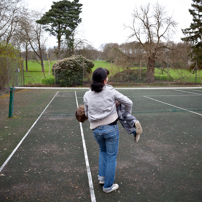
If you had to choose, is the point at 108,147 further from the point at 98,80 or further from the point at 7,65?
the point at 7,65

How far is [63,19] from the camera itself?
33.3 meters

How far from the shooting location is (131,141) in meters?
5.61

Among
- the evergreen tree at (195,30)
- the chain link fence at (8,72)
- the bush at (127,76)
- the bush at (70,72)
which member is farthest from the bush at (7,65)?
the evergreen tree at (195,30)

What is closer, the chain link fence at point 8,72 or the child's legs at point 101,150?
the child's legs at point 101,150

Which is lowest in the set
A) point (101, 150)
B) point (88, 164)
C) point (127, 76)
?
point (88, 164)

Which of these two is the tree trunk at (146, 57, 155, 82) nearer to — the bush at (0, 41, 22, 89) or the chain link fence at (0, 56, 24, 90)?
the bush at (0, 41, 22, 89)

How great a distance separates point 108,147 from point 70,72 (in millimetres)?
19867

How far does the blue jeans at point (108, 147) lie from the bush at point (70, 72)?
19.2 metres

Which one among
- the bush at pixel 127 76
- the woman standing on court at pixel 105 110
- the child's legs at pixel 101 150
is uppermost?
the bush at pixel 127 76

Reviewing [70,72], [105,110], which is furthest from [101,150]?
[70,72]

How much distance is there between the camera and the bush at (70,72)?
72.5 feet

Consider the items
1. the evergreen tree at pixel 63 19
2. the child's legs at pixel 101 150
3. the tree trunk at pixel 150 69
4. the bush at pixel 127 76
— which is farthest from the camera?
the evergreen tree at pixel 63 19

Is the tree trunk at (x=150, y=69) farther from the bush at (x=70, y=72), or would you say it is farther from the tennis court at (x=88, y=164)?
the tennis court at (x=88, y=164)

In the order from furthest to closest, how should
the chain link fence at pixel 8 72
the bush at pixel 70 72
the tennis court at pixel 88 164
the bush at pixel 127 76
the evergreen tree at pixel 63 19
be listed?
1. the evergreen tree at pixel 63 19
2. the bush at pixel 127 76
3. the bush at pixel 70 72
4. the chain link fence at pixel 8 72
5. the tennis court at pixel 88 164
